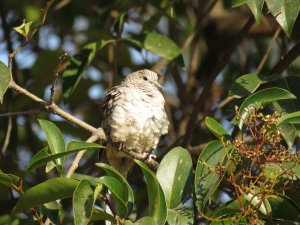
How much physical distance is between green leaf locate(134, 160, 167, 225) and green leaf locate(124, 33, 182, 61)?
1.78m

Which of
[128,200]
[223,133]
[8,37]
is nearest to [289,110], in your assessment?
[223,133]

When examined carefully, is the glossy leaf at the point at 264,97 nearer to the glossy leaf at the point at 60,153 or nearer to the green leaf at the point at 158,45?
the glossy leaf at the point at 60,153

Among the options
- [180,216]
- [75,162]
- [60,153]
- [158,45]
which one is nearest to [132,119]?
[158,45]

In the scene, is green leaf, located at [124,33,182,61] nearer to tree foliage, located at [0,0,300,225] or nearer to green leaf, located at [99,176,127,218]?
tree foliage, located at [0,0,300,225]

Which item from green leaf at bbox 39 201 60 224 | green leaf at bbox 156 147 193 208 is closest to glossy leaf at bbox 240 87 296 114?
green leaf at bbox 156 147 193 208

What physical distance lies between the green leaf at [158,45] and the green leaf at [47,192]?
183cm

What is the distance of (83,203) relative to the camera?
303cm

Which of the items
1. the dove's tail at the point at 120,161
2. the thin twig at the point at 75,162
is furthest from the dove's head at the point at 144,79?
the thin twig at the point at 75,162

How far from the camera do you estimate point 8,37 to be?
217 inches

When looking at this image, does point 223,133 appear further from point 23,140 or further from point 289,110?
point 23,140

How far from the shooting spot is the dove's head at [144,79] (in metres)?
A: 5.03

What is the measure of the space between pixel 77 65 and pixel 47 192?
5.80ft

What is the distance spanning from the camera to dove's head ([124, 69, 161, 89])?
16.5ft

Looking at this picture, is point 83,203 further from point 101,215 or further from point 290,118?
point 290,118
